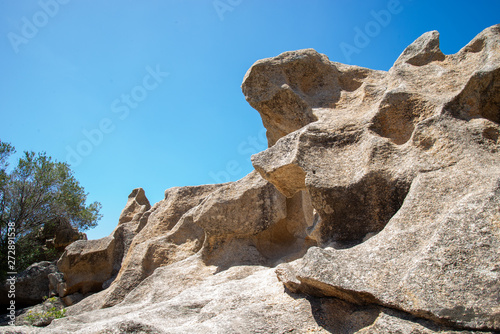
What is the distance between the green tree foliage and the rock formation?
8.18m

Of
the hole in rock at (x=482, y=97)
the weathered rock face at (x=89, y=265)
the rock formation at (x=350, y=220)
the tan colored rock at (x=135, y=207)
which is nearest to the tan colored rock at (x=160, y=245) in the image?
the rock formation at (x=350, y=220)

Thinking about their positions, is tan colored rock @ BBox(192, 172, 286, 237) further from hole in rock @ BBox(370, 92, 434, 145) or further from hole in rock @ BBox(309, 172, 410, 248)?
hole in rock @ BBox(370, 92, 434, 145)

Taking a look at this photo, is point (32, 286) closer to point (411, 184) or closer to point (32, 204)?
point (32, 204)

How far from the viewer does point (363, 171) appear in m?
4.09

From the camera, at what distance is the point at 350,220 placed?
4117mm

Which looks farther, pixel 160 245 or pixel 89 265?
pixel 89 265

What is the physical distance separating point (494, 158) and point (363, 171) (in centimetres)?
122

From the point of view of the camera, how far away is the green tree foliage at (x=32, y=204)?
14.0 m

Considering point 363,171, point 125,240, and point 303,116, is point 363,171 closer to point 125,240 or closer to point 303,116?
point 303,116

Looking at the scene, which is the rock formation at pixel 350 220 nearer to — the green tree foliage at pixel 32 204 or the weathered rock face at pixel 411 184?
the weathered rock face at pixel 411 184

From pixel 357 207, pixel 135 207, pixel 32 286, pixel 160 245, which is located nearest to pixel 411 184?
pixel 357 207

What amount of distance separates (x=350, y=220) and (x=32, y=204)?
50.1 feet

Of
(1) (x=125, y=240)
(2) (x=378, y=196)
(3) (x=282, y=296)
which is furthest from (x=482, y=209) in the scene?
(1) (x=125, y=240)

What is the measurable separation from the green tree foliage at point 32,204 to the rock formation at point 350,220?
818 cm
